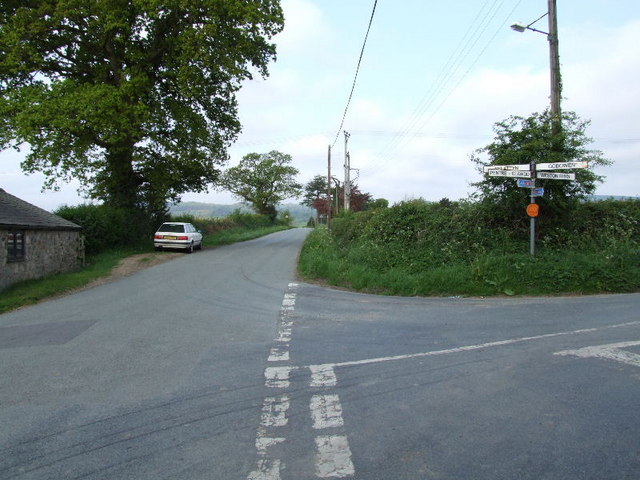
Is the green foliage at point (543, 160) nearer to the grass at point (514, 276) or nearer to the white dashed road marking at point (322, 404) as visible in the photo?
the grass at point (514, 276)

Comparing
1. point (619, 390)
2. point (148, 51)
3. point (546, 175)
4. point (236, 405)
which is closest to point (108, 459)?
point (236, 405)

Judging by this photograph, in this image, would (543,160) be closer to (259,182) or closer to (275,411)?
(275,411)

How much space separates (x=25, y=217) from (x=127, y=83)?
8.43 metres

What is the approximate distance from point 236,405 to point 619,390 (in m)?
3.66

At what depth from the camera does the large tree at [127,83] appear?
19.8 m

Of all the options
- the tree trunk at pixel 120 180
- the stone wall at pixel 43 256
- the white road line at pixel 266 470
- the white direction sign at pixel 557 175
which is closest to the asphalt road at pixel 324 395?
the white road line at pixel 266 470

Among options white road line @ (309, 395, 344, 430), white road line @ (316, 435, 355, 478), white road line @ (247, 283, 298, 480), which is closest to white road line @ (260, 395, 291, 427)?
white road line @ (247, 283, 298, 480)

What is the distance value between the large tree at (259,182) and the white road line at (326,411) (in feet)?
241

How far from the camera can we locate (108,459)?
3.19 m

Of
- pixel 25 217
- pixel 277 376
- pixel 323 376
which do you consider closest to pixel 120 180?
pixel 25 217

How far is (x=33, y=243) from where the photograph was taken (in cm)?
1541

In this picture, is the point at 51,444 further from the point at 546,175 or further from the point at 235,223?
the point at 235,223

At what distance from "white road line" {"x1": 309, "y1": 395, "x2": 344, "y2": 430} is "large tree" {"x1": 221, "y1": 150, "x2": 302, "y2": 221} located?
241 ft

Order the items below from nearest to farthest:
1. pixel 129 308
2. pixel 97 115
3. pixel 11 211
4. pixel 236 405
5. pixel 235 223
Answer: pixel 236 405
pixel 129 308
pixel 11 211
pixel 97 115
pixel 235 223
